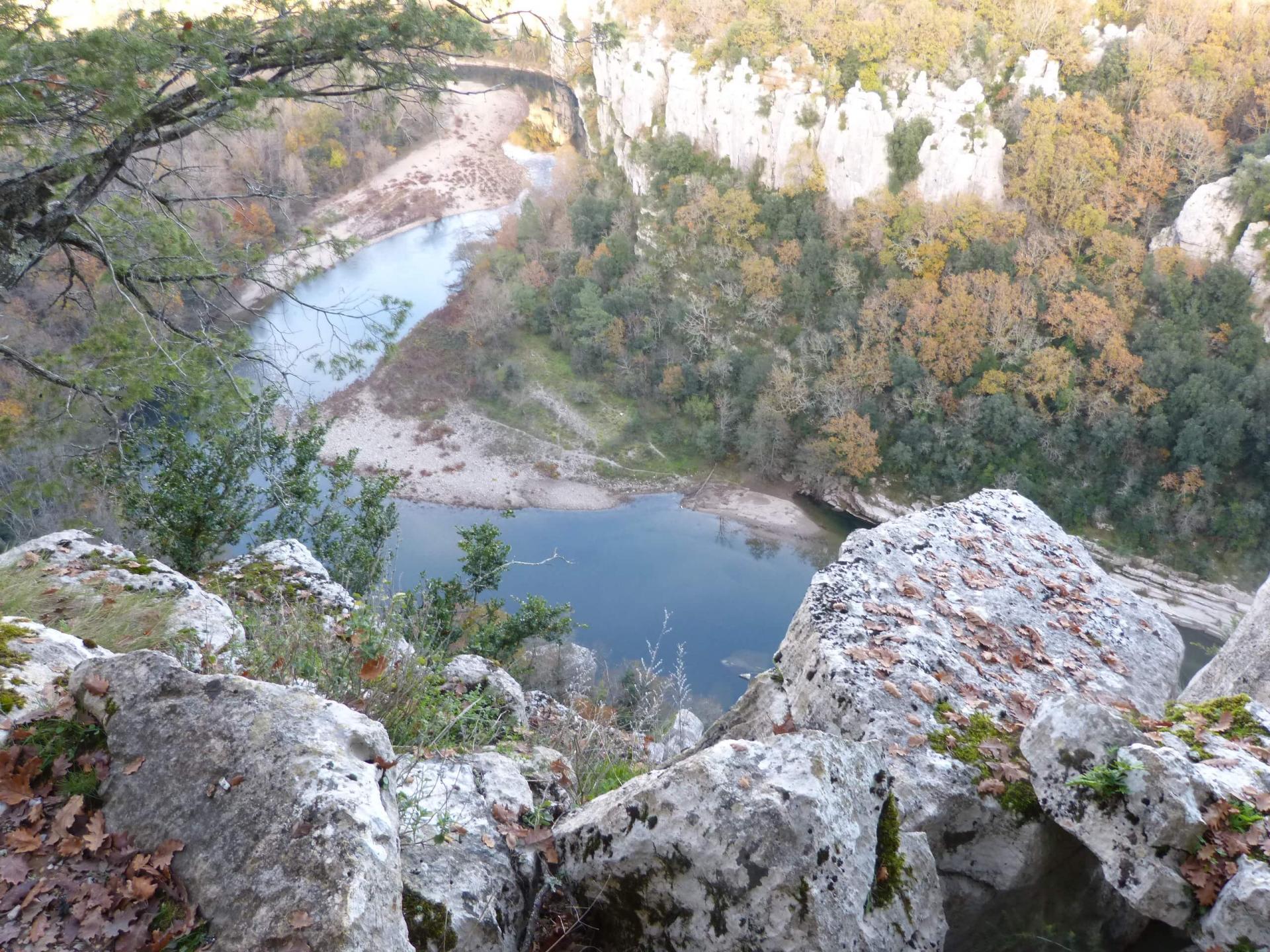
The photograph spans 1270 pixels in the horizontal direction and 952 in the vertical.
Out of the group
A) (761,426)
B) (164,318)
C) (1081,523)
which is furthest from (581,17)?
(164,318)

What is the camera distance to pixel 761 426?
27.2m

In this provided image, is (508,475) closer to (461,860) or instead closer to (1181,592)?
(1181,592)

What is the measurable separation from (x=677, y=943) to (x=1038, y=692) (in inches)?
128

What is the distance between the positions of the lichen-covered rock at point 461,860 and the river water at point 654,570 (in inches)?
602

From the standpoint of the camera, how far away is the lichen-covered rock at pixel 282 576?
23.0 feet

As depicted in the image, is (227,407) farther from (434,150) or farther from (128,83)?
(434,150)

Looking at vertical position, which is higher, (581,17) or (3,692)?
(581,17)

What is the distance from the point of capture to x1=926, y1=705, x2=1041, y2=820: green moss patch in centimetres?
418

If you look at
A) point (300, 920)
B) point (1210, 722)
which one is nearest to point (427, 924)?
point (300, 920)

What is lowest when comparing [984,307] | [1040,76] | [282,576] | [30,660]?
[984,307]

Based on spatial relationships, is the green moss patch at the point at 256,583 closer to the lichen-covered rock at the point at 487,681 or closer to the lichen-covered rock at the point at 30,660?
the lichen-covered rock at the point at 487,681

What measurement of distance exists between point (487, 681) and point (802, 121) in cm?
3074

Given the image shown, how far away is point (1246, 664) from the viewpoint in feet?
18.1

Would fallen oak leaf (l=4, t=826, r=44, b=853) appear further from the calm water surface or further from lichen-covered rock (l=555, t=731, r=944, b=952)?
the calm water surface
